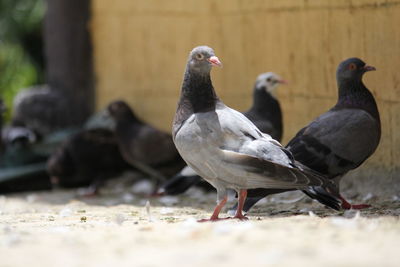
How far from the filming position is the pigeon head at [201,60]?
584 cm

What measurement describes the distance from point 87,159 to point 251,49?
2535 millimetres

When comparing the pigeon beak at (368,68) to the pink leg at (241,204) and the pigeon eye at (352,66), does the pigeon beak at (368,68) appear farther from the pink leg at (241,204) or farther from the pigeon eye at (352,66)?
the pink leg at (241,204)

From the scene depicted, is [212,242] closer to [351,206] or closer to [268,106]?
[351,206]

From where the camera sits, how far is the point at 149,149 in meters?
9.05

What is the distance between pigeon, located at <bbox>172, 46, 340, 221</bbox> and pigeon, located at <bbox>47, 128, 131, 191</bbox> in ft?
13.7

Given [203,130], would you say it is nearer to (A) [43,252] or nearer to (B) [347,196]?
(A) [43,252]

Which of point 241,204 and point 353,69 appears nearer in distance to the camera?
point 241,204

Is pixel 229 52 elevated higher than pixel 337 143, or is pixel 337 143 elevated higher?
pixel 229 52

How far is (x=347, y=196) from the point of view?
282 inches

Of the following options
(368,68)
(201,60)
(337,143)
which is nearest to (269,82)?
(368,68)

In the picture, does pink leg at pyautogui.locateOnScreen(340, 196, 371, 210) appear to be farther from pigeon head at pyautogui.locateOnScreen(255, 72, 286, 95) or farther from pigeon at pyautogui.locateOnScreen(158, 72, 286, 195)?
pigeon head at pyautogui.locateOnScreen(255, 72, 286, 95)

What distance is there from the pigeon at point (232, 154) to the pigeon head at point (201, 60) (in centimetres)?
5

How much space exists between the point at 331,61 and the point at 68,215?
112 inches

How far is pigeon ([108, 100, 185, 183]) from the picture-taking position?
355 inches
